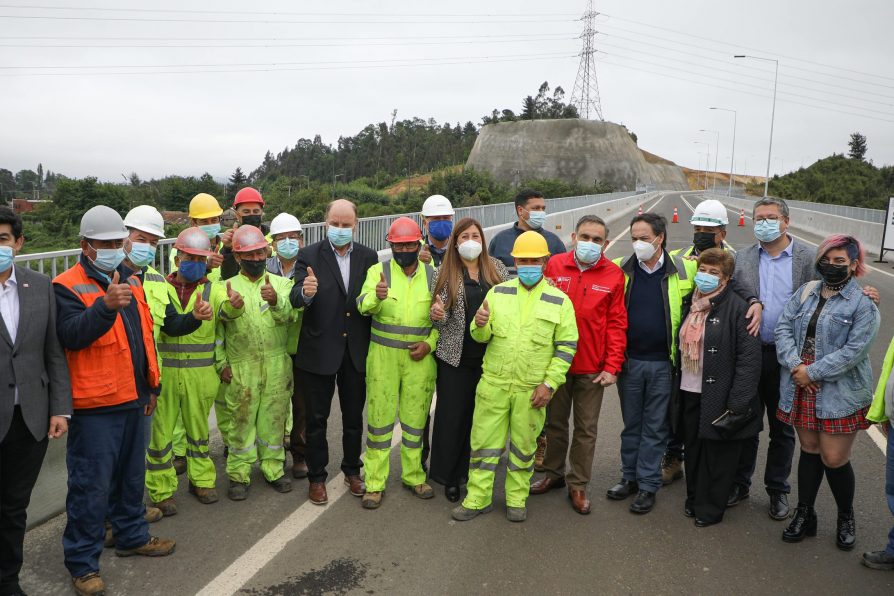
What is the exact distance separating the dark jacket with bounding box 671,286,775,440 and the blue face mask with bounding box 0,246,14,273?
13.1ft

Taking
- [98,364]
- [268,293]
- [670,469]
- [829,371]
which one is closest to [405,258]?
[268,293]

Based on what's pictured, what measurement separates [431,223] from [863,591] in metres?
3.56

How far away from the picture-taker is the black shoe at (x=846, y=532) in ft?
13.8

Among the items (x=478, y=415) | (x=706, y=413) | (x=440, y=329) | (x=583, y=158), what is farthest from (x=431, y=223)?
(x=583, y=158)

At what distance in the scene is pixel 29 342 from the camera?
3.37 meters

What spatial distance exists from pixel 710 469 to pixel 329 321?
2.78 meters

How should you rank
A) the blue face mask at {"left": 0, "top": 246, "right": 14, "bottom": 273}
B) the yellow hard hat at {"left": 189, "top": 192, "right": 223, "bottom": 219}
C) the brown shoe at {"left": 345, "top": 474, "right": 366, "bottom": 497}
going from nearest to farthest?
1. the blue face mask at {"left": 0, "top": 246, "right": 14, "bottom": 273}
2. the brown shoe at {"left": 345, "top": 474, "right": 366, "bottom": 497}
3. the yellow hard hat at {"left": 189, "top": 192, "right": 223, "bottom": 219}

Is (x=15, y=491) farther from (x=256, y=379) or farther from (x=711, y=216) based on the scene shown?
(x=711, y=216)

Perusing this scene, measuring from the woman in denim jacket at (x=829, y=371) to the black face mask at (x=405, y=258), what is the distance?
7.99ft

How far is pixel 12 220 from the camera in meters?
3.35

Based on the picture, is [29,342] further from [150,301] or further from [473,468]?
[473,468]

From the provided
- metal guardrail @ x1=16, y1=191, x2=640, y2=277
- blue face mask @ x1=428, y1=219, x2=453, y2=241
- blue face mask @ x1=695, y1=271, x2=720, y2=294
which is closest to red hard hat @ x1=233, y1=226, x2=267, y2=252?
blue face mask @ x1=428, y1=219, x2=453, y2=241

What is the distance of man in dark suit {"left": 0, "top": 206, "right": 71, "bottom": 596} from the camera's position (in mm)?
3312

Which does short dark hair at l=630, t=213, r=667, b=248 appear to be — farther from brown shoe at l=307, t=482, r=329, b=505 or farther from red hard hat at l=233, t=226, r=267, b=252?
brown shoe at l=307, t=482, r=329, b=505
